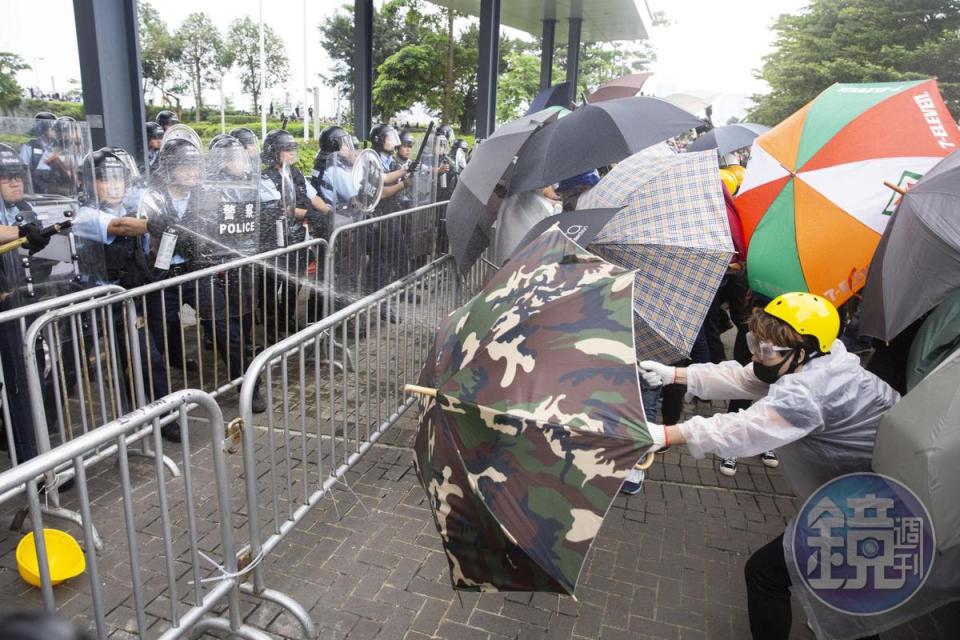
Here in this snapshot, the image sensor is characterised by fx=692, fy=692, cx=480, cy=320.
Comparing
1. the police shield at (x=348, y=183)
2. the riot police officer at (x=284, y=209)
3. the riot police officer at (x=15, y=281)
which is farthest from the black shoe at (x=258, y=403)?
the police shield at (x=348, y=183)

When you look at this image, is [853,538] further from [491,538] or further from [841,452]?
[491,538]

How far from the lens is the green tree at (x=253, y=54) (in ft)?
85.3

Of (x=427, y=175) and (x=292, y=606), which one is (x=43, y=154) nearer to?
(x=292, y=606)

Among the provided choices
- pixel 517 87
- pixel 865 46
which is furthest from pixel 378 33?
pixel 865 46

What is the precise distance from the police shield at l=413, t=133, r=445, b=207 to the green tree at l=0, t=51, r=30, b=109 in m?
4.58

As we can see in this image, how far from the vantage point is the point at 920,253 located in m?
3.22

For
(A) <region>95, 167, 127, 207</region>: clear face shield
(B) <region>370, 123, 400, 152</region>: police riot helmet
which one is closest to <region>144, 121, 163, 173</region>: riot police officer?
(B) <region>370, 123, 400, 152</region>: police riot helmet

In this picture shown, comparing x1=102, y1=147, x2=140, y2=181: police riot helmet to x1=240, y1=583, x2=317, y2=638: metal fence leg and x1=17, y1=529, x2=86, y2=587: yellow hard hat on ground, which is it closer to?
x1=17, y1=529, x2=86, y2=587: yellow hard hat on ground

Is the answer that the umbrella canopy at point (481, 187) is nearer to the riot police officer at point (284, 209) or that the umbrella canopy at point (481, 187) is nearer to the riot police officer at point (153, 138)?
the riot police officer at point (284, 209)

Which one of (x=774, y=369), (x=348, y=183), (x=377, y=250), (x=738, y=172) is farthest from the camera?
(x=348, y=183)

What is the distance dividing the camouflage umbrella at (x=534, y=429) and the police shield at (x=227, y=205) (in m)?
3.79

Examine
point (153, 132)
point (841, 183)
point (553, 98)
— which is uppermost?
point (553, 98)

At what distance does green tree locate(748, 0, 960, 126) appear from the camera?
32438 millimetres

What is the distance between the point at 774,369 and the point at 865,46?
129 ft
